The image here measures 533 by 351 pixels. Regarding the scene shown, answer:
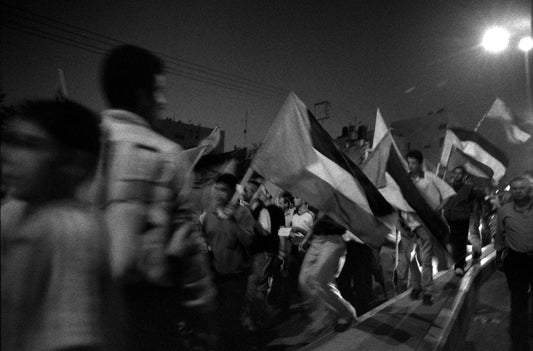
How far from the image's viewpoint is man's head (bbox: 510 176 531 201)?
17.2ft

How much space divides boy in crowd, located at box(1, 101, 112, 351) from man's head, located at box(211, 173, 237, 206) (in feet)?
11.6

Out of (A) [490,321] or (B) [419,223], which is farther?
(B) [419,223]

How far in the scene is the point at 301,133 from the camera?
4688mm

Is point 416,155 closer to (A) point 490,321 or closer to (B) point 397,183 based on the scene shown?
(B) point 397,183

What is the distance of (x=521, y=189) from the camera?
5.27 m

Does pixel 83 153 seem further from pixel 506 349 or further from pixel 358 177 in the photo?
pixel 506 349

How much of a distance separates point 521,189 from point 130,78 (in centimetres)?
506

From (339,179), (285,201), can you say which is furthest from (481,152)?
(339,179)

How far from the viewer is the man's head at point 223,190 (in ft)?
15.8

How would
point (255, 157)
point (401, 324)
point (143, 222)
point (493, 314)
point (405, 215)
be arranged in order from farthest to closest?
point (405, 215) < point (493, 314) < point (401, 324) < point (255, 157) < point (143, 222)

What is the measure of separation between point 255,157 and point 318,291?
1596 mm

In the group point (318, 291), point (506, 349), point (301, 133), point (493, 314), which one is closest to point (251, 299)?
point (318, 291)

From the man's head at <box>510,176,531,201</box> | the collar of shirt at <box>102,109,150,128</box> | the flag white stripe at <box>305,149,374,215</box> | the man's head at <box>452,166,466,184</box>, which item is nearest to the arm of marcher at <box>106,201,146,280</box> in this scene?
the collar of shirt at <box>102,109,150,128</box>

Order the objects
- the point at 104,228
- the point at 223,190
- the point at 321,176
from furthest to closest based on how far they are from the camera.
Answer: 1. the point at 223,190
2. the point at 321,176
3. the point at 104,228
